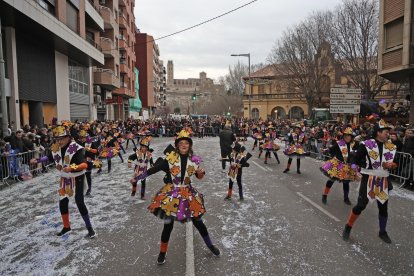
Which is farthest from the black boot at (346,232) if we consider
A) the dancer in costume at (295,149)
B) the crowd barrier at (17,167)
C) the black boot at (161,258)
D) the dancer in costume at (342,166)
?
the crowd barrier at (17,167)

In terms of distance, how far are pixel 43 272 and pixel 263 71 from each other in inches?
2410

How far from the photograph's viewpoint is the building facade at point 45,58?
14578 mm

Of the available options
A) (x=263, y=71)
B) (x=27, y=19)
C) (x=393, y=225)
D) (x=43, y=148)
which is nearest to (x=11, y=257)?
(x=393, y=225)

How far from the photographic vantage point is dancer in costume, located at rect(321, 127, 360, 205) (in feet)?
24.3

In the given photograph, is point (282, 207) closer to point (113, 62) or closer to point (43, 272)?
point (43, 272)

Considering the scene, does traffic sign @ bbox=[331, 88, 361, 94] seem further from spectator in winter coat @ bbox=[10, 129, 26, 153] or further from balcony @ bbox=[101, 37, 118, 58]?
balcony @ bbox=[101, 37, 118, 58]

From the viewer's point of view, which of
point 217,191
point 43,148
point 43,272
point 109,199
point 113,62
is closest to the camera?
point 43,272

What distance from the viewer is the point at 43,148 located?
1195 cm

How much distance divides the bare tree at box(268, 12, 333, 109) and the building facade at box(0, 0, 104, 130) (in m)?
18.3

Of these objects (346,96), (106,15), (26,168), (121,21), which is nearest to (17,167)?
(26,168)

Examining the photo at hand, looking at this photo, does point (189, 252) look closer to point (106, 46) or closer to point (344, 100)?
point (344, 100)

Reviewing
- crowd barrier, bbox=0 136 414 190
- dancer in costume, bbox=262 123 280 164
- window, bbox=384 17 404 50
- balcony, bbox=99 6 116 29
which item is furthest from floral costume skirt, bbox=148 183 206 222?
balcony, bbox=99 6 116 29

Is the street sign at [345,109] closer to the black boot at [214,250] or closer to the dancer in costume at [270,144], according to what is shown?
the dancer in costume at [270,144]

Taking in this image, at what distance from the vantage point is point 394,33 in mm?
17188
